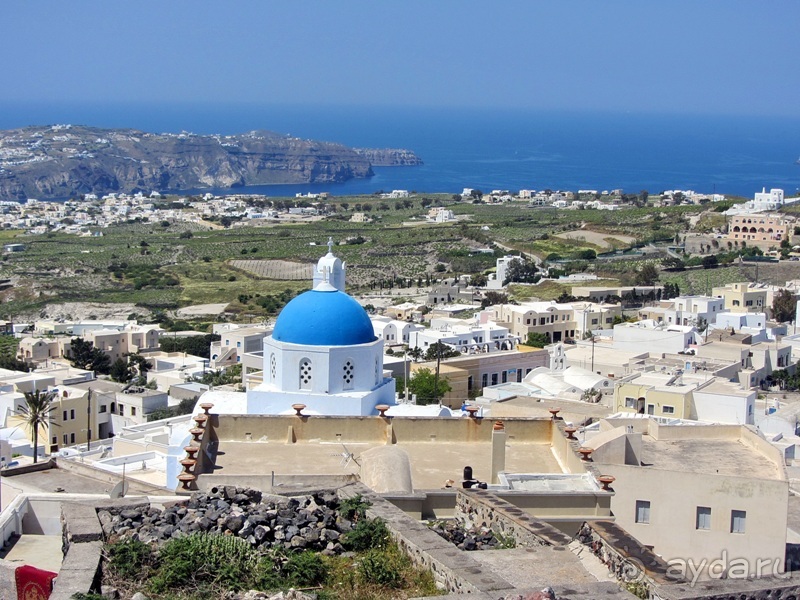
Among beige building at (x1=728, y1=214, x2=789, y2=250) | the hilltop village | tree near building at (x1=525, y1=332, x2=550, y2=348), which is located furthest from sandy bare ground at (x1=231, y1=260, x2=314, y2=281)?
tree near building at (x1=525, y1=332, x2=550, y2=348)

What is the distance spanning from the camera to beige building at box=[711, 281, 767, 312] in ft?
152

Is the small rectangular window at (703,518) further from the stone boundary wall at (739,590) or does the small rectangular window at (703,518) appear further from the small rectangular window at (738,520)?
the stone boundary wall at (739,590)

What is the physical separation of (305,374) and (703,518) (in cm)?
605

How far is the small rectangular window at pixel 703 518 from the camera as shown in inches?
468

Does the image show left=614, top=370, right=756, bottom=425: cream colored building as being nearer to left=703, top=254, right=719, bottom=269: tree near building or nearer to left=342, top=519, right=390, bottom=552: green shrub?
left=342, top=519, right=390, bottom=552: green shrub

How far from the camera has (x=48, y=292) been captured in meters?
72.4

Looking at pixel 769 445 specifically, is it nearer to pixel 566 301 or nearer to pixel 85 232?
pixel 566 301

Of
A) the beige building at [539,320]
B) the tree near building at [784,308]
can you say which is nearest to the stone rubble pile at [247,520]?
the beige building at [539,320]

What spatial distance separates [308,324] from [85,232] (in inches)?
3936

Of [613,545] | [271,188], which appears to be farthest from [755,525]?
[271,188]

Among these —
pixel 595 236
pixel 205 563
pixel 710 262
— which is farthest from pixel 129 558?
pixel 595 236

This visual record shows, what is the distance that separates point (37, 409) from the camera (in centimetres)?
2777

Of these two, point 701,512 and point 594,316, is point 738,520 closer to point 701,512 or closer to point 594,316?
point 701,512

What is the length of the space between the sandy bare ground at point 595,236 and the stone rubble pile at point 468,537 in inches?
2964
